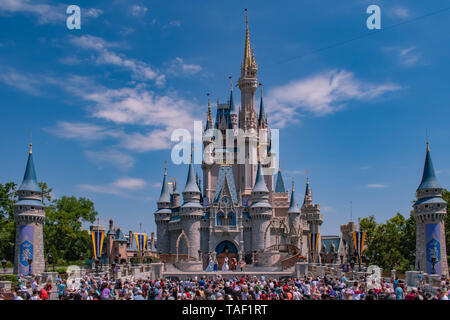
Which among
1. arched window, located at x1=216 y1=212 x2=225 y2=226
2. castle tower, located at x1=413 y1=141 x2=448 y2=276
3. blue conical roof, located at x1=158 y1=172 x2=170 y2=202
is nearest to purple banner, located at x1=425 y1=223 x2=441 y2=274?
castle tower, located at x1=413 y1=141 x2=448 y2=276

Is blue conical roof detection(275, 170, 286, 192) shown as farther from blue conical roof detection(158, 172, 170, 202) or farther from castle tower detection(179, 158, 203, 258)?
blue conical roof detection(158, 172, 170, 202)

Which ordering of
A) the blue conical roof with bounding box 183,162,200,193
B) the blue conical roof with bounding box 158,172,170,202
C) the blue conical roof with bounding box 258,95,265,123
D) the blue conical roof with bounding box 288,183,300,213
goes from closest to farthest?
the blue conical roof with bounding box 183,162,200,193
the blue conical roof with bounding box 158,172,170,202
the blue conical roof with bounding box 288,183,300,213
the blue conical roof with bounding box 258,95,265,123

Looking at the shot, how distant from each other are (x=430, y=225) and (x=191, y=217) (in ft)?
104

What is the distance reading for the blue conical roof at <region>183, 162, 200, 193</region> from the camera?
66000mm

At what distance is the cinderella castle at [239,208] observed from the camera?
63500 mm

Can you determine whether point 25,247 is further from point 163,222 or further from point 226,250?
point 226,250

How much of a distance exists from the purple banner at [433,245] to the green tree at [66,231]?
177ft

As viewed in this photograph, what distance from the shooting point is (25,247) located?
157 feet

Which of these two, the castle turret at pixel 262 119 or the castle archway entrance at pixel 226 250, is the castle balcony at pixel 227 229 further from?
the castle turret at pixel 262 119

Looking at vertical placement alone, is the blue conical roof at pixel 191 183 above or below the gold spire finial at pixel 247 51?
below

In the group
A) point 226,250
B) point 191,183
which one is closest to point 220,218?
point 226,250

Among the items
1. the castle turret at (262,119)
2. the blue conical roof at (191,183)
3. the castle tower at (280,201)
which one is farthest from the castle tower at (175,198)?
the castle turret at (262,119)

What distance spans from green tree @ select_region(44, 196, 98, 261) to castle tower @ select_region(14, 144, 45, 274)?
22.9 meters

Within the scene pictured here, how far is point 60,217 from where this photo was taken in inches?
3024
